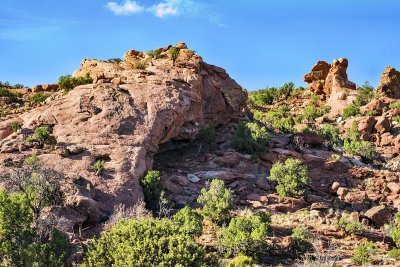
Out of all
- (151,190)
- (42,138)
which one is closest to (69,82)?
(42,138)

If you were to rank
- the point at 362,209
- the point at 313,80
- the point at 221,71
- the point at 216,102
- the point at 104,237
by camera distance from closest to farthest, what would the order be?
the point at 104,237, the point at 362,209, the point at 216,102, the point at 221,71, the point at 313,80

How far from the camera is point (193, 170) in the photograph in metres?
30.5

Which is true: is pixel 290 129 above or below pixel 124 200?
above

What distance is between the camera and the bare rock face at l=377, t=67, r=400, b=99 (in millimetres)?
56469

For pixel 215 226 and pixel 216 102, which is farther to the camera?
pixel 216 102

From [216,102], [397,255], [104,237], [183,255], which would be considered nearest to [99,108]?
[216,102]

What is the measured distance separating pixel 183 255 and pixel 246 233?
496 centimetres

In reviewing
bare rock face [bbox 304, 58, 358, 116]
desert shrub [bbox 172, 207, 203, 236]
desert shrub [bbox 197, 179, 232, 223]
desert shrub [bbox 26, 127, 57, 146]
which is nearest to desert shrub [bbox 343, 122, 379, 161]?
bare rock face [bbox 304, 58, 358, 116]

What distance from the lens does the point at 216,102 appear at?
1495 inches

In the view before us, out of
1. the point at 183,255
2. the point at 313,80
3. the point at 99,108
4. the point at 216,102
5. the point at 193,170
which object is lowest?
the point at 183,255

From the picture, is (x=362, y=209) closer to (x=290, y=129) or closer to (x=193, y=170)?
(x=193, y=170)

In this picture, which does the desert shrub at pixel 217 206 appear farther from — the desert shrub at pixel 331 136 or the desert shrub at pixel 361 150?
the desert shrub at pixel 331 136

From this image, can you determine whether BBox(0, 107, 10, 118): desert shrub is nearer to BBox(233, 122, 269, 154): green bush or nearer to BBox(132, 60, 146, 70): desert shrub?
BBox(132, 60, 146, 70): desert shrub

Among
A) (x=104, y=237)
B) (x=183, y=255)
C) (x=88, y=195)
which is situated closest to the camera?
(x=183, y=255)
